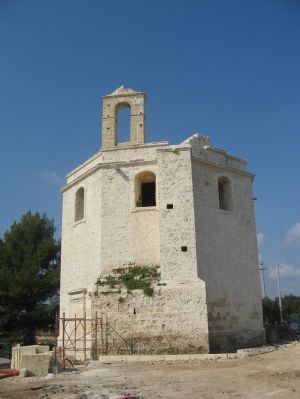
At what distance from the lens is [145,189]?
1736 cm

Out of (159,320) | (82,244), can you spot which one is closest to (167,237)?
(159,320)

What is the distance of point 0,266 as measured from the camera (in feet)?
77.2

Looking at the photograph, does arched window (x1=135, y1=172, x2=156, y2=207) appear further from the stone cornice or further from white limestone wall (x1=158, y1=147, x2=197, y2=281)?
the stone cornice

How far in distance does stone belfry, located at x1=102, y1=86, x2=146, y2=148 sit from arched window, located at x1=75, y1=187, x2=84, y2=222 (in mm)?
2357

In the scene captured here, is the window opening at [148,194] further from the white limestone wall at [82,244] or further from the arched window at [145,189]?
the white limestone wall at [82,244]

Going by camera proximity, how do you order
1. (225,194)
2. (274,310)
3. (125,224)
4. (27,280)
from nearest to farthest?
1. (125,224)
2. (225,194)
3. (27,280)
4. (274,310)

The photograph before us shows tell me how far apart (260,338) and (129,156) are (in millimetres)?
8366

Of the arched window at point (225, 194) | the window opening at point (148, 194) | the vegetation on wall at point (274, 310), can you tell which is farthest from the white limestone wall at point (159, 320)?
the vegetation on wall at point (274, 310)

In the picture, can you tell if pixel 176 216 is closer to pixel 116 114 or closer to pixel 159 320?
pixel 159 320

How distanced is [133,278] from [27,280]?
10873mm

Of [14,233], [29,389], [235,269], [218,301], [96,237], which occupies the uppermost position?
[14,233]

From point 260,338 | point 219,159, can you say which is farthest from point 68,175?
point 260,338

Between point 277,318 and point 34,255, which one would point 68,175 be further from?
point 277,318

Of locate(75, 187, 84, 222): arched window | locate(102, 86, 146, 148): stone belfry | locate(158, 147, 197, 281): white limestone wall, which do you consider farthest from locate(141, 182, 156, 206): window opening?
locate(75, 187, 84, 222): arched window
